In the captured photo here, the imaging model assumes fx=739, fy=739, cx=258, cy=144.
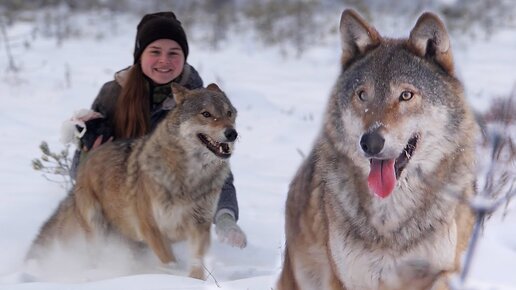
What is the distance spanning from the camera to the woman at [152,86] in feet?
16.6

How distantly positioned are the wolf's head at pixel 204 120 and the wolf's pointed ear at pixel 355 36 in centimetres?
175

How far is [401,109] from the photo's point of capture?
266cm

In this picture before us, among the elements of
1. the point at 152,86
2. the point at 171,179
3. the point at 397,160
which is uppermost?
the point at 397,160

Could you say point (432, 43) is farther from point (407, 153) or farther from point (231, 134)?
point (231, 134)

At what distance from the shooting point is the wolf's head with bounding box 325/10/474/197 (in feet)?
8.68

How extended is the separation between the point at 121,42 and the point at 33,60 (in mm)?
3106

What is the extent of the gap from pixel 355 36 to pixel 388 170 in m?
0.60

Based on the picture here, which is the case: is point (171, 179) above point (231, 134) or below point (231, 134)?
below

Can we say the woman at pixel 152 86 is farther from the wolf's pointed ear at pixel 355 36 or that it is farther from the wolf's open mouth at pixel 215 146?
the wolf's pointed ear at pixel 355 36

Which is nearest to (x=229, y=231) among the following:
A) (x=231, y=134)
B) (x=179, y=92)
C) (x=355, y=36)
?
(x=231, y=134)

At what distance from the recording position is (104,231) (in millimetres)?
5199

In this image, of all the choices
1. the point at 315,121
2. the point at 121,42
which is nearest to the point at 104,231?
the point at 315,121

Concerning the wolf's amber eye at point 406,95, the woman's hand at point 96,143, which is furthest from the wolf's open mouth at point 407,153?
the woman's hand at point 96,143

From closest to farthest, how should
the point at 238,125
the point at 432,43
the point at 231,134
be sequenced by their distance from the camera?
the point at 432,43, the point at 231,134, the point at 238,125
